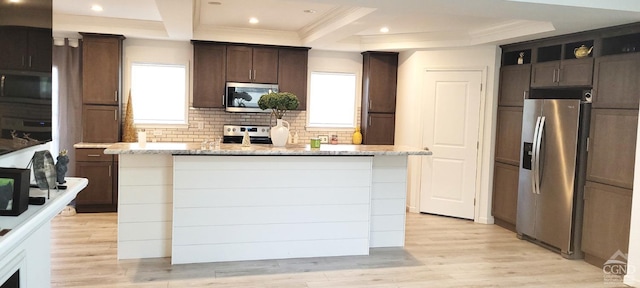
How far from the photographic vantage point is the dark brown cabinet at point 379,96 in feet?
22.7

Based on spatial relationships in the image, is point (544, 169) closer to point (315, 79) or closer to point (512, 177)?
point (512, 177)

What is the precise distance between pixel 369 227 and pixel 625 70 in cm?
269

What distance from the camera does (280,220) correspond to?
169 inches

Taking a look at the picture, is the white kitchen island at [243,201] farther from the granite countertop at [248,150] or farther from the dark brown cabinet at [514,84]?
the dark brown cabinet at [514,84]

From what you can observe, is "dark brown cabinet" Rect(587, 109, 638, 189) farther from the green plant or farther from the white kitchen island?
the green plant

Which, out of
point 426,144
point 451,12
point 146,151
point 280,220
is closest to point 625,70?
point 451,12

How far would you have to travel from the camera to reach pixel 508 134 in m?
5.77

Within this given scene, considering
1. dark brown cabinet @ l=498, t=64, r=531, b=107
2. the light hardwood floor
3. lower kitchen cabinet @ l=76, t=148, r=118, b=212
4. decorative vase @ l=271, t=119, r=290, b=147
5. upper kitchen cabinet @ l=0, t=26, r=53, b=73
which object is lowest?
the light hardwood floor

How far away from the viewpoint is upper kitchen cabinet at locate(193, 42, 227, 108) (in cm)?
634

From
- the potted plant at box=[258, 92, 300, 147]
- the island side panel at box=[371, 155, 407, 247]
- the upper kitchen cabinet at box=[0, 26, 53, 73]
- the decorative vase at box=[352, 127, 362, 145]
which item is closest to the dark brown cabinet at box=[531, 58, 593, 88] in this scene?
the island side panel at box=[371, 155, 407, 247]

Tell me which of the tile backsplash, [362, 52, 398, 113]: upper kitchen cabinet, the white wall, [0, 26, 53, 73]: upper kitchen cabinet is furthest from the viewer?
[362, 52, 398, 113]: upper kitchen cabinet

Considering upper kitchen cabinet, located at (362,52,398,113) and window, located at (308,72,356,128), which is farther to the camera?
window, located at (308,72,356,128)

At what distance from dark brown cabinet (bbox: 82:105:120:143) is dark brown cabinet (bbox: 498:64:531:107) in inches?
192

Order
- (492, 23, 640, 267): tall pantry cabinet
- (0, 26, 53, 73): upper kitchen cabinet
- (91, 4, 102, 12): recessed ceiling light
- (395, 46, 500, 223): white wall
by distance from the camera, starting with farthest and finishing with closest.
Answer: (395, 46, 500, 223): white wall < (91, 4, 102, 12): recessed ceiling light < (492, 23, 640, 267): tall pantry cabinet < (0, 26, 53, 73): upper kitchen cabinet
